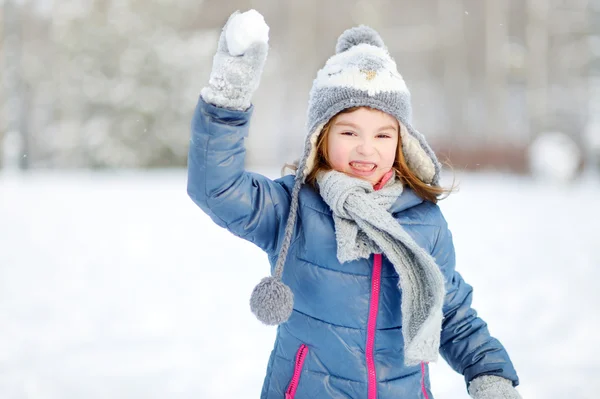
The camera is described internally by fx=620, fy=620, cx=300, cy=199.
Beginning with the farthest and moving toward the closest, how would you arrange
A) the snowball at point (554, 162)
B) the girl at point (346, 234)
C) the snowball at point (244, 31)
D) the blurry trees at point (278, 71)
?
the blurry trees at point (278, 71)
the snowball at point (554, 162)
the girl at point (346, 234)
the snowball at point (244, 31)

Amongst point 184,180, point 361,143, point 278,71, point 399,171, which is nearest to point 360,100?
point 361,143

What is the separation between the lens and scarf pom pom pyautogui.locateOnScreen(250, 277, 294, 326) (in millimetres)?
1455

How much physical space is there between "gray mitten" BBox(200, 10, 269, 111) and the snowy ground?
1529 mm

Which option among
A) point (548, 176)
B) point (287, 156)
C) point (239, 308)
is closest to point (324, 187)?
point (239, 308)

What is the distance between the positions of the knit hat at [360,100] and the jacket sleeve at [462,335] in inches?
7.8

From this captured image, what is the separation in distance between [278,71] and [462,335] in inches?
664

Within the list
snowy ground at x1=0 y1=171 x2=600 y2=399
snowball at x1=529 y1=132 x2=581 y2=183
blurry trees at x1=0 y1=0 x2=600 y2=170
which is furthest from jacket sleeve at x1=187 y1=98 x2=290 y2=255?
blurry trees at x1=0 y1=0 x2=600 y2=170

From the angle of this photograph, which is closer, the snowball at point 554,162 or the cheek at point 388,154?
the cheek at point 388,154

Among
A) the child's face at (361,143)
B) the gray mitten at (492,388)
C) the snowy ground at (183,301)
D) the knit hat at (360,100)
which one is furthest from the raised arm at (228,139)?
the snowy ground at (183,301)

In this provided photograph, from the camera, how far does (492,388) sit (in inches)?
63.4

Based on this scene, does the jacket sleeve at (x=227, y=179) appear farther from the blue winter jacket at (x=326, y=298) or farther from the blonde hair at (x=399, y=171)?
the blonde hair at (x=399, y=171)

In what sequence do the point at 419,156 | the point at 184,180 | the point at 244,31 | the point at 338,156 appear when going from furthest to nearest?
the point at 184,180, the point at 419,156, the point at 338,156, the point at 244,31

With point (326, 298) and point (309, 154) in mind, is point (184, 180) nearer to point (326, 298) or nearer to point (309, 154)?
point (309, 154)

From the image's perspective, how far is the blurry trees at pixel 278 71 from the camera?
14945mm
